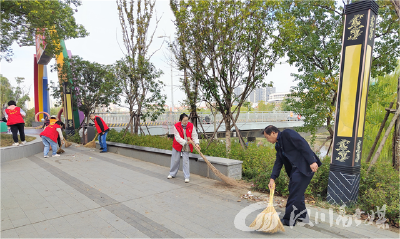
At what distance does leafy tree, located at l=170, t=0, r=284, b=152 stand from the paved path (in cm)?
246

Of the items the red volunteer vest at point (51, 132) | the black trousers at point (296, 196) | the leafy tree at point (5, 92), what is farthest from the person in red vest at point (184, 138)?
the leafy tree at point (5, 92)

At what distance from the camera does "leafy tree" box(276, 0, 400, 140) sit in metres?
7.64

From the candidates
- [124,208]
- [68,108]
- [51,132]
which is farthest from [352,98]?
[68,108]

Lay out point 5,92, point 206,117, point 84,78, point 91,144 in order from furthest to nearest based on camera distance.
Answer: point 5,92 < point 206,117 < point 84,78 < point 91,144

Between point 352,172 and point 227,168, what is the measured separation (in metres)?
2.34

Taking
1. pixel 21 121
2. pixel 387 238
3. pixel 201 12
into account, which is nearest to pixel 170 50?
pixel 201 12

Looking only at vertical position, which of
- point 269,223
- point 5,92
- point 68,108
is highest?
point 5,92

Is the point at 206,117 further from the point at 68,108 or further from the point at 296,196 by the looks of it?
the point at 296,196

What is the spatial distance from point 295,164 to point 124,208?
107 inches

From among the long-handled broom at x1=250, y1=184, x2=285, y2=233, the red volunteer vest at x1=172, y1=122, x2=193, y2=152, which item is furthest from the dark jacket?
the red volunteer vest at x1=172, y1=122, x2=193, y2=152

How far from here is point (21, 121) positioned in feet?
27.9

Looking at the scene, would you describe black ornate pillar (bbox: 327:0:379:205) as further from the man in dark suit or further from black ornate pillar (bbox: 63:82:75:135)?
black ornate pillar (bbox: 63:82:75:135)

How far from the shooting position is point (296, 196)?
332cm

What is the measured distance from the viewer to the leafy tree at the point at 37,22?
8.41 meters
